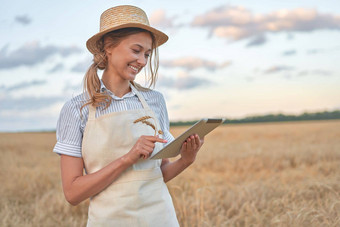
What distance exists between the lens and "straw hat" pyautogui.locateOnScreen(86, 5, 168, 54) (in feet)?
5.75

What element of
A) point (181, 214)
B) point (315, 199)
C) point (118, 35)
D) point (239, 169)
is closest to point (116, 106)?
point (118, 35)

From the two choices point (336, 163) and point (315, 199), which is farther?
point (336, 163)

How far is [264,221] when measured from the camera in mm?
3537

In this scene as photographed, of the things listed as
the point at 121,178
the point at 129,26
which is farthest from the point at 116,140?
the point at 129,26

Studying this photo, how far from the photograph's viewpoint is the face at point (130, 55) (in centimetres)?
171

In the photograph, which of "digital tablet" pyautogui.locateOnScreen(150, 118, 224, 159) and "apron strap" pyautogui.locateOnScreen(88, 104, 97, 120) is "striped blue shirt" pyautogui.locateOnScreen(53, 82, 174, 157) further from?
"digital tablet" pyautogui.locateOnScreen(150, 118, 224, 159)

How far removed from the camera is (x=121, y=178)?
1662mm

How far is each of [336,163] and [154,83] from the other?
21.1 feet

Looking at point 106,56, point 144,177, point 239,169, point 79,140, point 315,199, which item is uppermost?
point 106,56

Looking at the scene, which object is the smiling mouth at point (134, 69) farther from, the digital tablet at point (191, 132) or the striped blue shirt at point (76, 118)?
the digital tablet at point (191, 132)

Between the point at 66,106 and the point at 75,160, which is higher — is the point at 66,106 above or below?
above

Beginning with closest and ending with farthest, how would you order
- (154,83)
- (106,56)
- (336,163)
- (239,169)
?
(106,56) → (154,83) → (336,163) → (239,169)

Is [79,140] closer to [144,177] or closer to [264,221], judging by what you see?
[144,177]

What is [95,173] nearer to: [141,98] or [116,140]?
[116,140]
